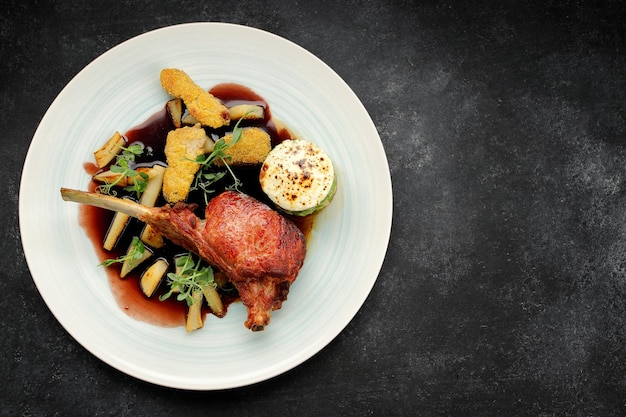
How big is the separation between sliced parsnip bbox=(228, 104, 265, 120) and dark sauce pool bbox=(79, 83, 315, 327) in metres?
0.03

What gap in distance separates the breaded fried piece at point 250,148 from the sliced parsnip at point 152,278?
524 mm

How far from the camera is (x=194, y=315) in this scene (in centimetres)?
247

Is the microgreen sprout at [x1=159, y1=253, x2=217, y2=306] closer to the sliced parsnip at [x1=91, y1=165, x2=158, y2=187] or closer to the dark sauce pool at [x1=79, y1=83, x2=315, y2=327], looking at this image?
the dark sauce pool at [x1=79, y1=83, x2=315, y2=327]

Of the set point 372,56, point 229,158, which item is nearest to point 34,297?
point 229,158

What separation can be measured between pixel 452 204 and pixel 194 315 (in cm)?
128

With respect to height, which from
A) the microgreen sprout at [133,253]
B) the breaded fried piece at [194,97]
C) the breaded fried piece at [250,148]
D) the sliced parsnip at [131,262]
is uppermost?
the breaded fried piece at [194,97]

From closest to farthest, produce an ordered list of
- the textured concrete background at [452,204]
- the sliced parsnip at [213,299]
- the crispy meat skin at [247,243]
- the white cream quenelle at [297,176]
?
the crispy meat skin at [247,243] → the white cream quenelle at [297,176] → the sliced parsnip at [213,299] → the textured concrete background at [452,204]

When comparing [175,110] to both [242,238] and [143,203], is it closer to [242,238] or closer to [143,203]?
[143,203]

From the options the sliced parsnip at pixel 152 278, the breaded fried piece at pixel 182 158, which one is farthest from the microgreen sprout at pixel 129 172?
the sliced parsnip at pixel 152 278

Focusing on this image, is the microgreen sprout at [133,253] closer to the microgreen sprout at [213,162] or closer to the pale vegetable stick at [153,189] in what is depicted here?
the pale vegetable stick at [153,189]

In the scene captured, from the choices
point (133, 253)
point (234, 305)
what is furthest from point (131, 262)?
point (234, 305)

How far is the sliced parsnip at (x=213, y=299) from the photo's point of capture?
246 cm

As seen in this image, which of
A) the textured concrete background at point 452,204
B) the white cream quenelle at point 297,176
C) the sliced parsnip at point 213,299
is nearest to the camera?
the white cream quenelle at point 297,176

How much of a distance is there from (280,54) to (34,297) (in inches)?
60.3
